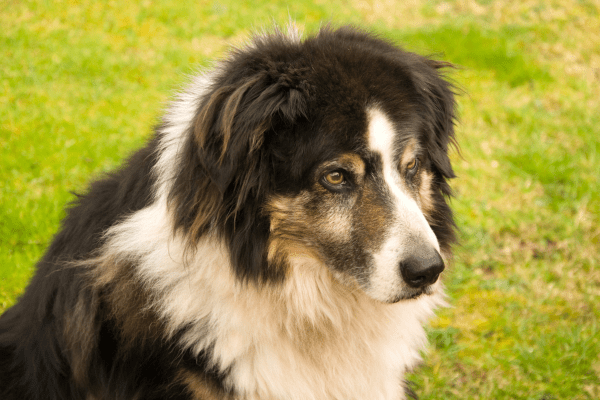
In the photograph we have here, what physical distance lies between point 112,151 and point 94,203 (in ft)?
9.82

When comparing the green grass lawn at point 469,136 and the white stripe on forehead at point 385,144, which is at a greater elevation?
the white stripe on forehead at point 385,144

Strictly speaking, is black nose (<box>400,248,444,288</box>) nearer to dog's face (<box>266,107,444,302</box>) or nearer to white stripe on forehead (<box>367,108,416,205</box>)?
dog's face (<box>266,107,444,302</box>)

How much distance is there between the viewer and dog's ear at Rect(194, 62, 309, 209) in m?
2.21

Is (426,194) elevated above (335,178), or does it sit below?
below

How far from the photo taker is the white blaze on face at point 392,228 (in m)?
2.27

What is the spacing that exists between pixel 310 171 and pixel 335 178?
12 centimetres

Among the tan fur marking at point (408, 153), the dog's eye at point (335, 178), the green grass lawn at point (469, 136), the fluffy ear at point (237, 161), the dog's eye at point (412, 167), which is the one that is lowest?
the green grass lawn at point (469, 136)

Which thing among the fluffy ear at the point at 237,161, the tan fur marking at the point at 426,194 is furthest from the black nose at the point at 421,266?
the fluffy ear at the point at 237,161

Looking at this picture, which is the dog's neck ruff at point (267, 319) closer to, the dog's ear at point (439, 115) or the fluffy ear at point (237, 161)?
the fluffy ear at point (237, 161)

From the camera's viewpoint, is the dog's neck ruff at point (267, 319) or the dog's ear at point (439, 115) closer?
the dog's neck ruff at point (267, 319)

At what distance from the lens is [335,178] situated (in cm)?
237

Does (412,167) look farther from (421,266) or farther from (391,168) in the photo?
(421,266)

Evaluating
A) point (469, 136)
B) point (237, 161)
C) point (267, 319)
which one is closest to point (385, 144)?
point (237, 161)

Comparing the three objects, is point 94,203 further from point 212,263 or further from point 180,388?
point 180,388
